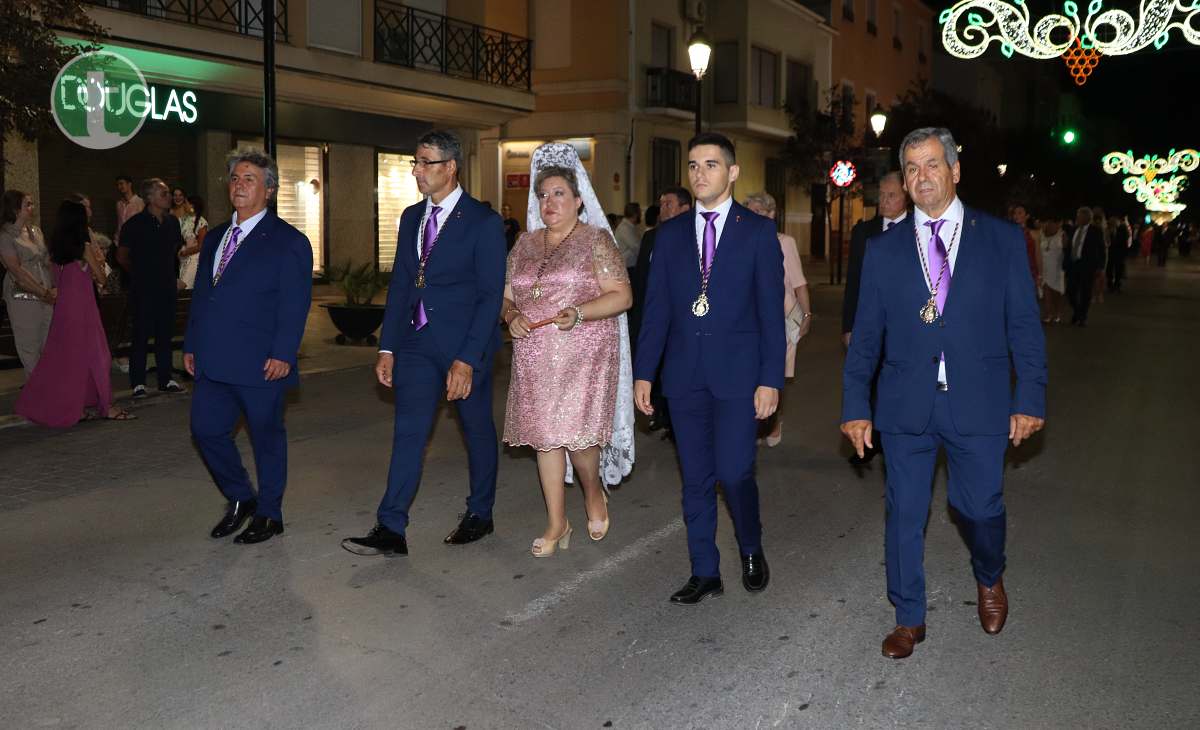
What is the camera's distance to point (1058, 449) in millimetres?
9102

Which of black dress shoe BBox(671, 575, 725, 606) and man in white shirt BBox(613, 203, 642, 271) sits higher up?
man in white shirt BBox(613, 203, 642, 271)

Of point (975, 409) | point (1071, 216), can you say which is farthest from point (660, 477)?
point (1071, 216)

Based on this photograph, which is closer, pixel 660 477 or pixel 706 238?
pixel 706 238

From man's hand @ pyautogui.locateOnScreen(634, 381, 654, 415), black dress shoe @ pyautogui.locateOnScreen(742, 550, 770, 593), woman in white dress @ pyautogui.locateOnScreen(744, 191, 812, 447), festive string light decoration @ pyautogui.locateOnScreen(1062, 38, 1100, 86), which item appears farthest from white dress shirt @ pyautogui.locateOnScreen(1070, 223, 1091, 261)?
man's hand @ pyautogui.locateOnScreen(634, 381, 654, 415)

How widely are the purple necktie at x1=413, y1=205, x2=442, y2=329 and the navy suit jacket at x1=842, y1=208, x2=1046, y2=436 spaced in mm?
2191

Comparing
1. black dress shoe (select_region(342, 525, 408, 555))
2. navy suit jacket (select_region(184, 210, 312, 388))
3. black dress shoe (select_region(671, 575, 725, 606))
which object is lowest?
black dress shoe (select_region(671, 575, 725, 606))

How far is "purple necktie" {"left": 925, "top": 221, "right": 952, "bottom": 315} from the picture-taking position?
4477mm

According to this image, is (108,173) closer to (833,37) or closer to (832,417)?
(832,417)

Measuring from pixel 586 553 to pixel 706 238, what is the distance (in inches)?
72.4

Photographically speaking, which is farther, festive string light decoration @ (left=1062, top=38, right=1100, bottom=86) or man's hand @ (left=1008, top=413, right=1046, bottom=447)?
festive string light decoration @ (left=1062, top=38, right=1100, bottom=86)

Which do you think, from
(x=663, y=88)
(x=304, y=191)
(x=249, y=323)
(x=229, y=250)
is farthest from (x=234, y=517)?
(x=663, y=88)

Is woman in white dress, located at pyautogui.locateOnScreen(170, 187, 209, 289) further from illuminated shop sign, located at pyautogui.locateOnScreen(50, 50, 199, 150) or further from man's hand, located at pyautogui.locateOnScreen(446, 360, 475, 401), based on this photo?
man's hand, located at pyautogui.locateOnScreen(446, 360, 475, 401)

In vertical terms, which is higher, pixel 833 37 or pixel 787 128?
pixel 833 37

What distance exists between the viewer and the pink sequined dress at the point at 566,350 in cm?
564
